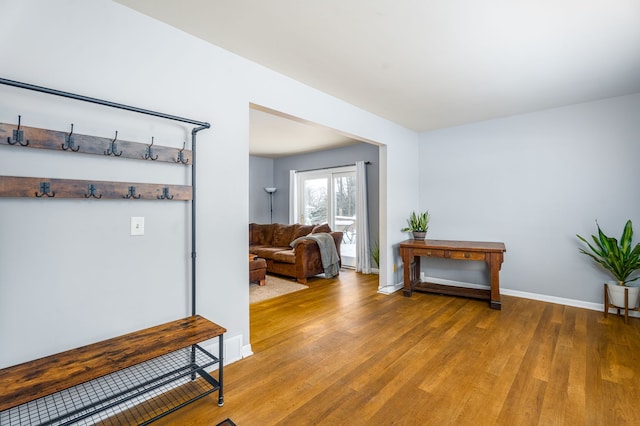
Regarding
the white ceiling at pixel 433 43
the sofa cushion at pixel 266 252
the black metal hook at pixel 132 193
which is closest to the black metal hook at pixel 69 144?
the black metal hook at pixel 132 193

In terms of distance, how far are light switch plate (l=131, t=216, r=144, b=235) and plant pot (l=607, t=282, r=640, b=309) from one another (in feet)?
14.8

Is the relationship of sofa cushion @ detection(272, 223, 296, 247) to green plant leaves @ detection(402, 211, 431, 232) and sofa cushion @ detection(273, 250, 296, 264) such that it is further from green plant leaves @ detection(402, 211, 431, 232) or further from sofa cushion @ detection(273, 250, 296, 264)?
green plant leaves @ detection(402, 211, 431, 232)

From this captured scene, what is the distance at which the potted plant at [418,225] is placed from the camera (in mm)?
4328


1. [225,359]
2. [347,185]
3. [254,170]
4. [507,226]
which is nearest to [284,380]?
[225,359]

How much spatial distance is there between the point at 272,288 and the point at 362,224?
205 cm

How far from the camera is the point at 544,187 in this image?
3.77 meters

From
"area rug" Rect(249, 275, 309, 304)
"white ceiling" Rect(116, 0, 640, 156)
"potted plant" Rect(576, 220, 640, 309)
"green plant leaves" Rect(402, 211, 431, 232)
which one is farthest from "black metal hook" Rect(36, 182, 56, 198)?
"potted plant" Rect(576, 220, 640, 309)

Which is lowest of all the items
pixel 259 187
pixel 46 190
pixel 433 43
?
pixel 46 190

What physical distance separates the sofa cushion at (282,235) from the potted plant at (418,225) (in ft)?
7.76

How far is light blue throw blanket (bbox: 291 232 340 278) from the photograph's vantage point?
16.3 feet

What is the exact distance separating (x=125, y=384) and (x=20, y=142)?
1390 millimetres

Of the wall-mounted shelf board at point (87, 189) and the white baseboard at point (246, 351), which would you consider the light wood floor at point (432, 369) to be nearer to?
the white baseboard at point (246, 351)

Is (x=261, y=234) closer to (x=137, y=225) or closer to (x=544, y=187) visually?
(x=137, y=225)

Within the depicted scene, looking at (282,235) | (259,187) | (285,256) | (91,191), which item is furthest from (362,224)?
(91,191)
